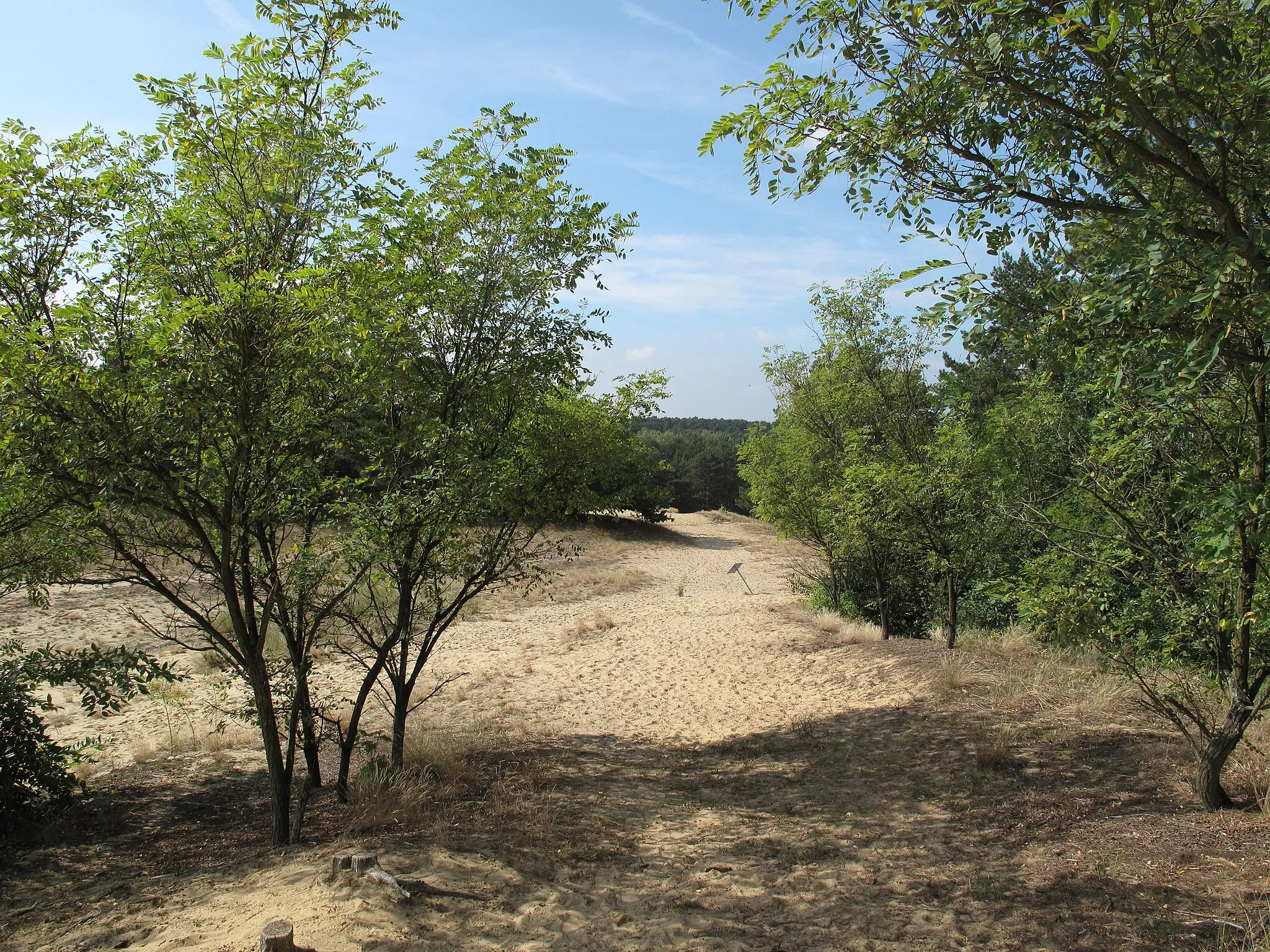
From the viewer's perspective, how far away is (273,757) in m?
5.25

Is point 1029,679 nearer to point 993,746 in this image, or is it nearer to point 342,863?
point 993,746

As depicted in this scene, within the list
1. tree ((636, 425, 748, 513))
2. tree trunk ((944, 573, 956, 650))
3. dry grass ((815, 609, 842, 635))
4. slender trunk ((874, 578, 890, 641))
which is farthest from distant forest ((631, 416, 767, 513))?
tree trunk ((944, 573, 956, 650))

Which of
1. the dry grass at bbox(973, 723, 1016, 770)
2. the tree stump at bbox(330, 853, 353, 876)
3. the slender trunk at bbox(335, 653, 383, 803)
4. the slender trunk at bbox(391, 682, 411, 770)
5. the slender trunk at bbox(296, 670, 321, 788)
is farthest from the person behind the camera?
the slender trunk at bbox(391, 682, 411, 770)

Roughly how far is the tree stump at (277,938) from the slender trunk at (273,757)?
176cm

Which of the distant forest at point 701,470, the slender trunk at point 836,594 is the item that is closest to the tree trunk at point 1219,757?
the slender trunk at point 836,594

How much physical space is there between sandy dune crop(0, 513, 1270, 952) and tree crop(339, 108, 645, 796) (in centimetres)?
162

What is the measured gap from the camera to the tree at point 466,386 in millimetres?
5516

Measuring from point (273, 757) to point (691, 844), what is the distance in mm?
3178

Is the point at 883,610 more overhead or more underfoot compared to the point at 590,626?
more overhead

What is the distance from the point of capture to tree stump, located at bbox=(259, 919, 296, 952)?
11.2ft

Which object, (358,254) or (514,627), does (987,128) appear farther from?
(514,627)

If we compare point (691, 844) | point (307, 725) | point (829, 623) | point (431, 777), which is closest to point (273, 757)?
point (307, 725)

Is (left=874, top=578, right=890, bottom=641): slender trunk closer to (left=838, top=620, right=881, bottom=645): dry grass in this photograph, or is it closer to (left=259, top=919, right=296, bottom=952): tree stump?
(left=838, top=620, right=881, bottom=645): dry grass

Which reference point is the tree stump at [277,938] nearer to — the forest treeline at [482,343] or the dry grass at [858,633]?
the forest treeline at [482,343]
